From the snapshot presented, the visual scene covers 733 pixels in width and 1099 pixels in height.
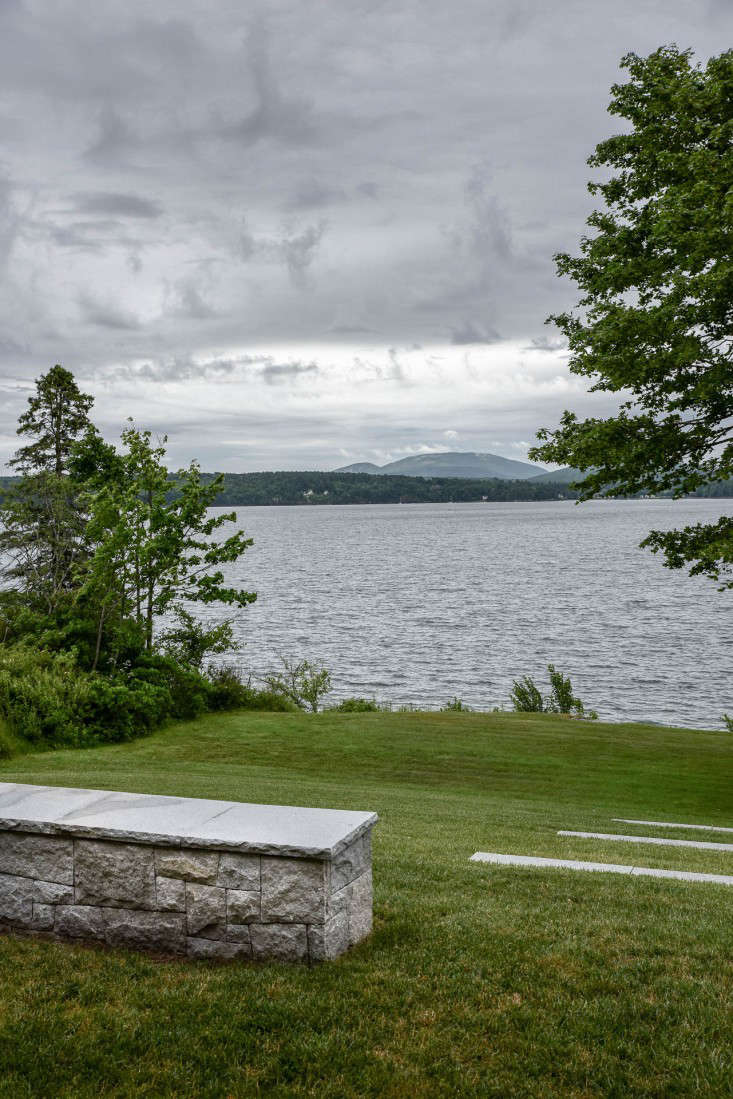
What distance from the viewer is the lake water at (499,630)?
118 feet

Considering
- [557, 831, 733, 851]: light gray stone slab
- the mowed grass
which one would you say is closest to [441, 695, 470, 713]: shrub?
[557, 831, 733, 851]: light gray stone slab

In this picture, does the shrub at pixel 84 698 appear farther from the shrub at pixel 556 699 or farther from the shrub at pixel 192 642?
the shrub at pixel 556 699

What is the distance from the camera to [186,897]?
17.7ft

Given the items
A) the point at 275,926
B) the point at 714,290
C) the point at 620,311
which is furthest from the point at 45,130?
the point at 275,926

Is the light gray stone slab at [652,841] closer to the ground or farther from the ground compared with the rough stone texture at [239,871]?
closer to the ground

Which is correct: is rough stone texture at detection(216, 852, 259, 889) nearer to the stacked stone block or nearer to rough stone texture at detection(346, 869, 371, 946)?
the stacked stone block

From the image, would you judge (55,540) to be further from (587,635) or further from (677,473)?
(587,635)

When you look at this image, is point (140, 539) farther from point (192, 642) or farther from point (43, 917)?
point (43, 917)

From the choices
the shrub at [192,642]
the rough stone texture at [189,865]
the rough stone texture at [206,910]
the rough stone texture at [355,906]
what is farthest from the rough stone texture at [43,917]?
the shrub at [192,642]

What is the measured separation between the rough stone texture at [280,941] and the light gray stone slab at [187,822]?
60cm

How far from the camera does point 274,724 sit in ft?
77.0

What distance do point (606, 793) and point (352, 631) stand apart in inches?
1399

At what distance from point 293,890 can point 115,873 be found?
Answer: 134 cm

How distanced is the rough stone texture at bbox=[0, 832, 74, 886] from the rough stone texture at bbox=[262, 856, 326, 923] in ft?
4.99
